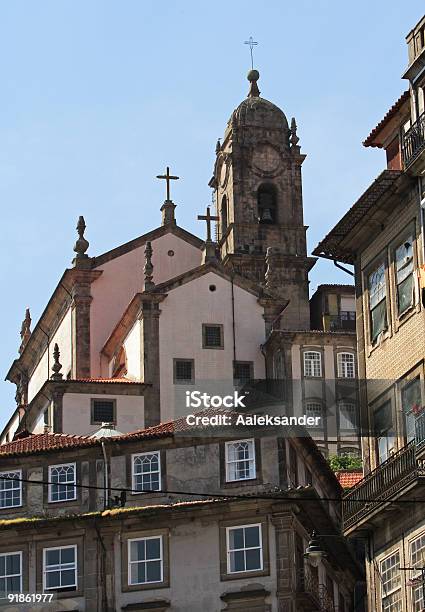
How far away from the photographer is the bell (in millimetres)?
99562

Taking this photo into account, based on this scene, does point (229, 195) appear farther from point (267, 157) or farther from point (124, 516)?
point (124, 516)

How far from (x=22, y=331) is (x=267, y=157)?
17.0 meters

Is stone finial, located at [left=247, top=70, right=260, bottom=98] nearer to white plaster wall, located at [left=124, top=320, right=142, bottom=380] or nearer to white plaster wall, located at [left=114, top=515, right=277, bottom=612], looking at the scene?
white plaster wall, located at [left=124, top=320, right=142, bottom=380]

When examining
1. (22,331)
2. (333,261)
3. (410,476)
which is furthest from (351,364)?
(410,476)

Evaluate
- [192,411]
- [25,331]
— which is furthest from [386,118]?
[25,331]

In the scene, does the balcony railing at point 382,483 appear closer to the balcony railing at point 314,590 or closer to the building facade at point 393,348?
the building facade at point 393,348

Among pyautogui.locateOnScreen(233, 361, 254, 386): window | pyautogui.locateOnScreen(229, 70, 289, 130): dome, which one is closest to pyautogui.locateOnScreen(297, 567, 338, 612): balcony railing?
pyautogui.locateOnScreen(233, 361, 254, 386): window

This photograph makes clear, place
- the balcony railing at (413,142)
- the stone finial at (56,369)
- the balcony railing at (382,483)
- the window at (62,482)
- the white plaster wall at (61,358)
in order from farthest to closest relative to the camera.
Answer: the white plaster wall at (61,358), the stone finial at (56,369), the window at (62,482), the balcony railing at (413,142), the balcony railing at (382,483)

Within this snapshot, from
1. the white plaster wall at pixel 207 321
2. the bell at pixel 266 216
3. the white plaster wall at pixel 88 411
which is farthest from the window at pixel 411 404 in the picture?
the bell at pixel 266 216

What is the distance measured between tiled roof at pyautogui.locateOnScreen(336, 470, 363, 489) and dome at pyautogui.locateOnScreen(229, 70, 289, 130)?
3562 cm

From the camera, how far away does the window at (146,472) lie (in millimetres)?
55719

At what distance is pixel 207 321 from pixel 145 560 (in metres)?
29.2

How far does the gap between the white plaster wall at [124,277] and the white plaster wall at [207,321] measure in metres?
7.09

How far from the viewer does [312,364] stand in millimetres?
84438
